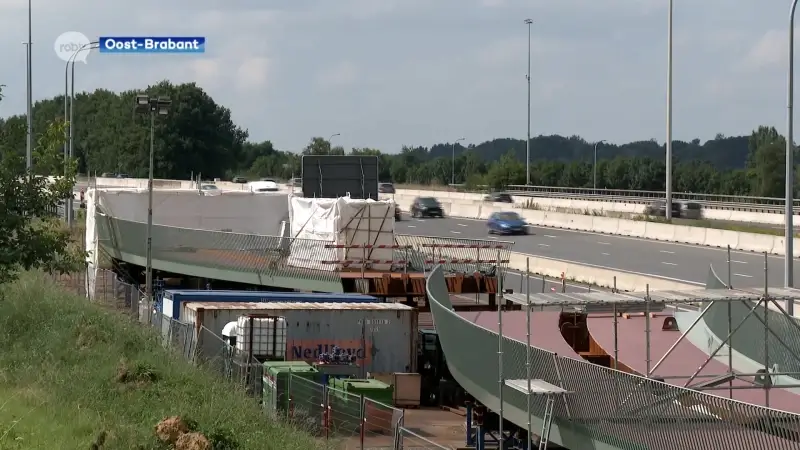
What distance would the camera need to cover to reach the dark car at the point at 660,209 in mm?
81188

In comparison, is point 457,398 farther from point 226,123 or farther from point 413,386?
point 226,123

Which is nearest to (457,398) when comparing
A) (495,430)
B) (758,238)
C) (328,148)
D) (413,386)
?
(413,386)

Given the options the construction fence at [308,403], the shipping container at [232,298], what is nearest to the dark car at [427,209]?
the shipping container at [232,298]

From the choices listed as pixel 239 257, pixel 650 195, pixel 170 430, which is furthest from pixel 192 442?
pixel 650 195

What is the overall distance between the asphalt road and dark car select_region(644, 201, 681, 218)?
10486 millimetres

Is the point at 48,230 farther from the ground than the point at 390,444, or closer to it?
farther from the ground

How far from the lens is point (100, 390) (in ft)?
69.0

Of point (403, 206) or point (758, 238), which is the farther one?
point (403, 206)

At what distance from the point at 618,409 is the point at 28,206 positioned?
16.8 meters

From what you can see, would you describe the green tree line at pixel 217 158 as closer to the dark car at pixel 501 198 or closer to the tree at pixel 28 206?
the dark car at pixel 501 198

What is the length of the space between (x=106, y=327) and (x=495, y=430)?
924 centimetres

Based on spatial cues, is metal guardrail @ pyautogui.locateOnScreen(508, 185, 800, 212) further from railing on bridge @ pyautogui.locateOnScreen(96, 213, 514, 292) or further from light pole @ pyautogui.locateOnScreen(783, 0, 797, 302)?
light pole @ pyautogui.locateOnScreen(783, 0, 797, 302)

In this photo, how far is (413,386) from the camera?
1085 inches

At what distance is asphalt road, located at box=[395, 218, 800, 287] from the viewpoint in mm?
47763
